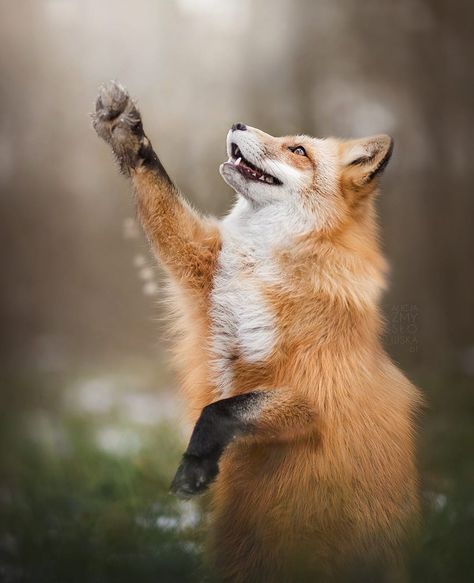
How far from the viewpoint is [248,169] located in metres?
2.30

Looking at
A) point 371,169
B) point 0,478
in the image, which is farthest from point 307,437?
point 0,478

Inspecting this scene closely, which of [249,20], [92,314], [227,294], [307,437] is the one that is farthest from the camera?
[92,314]

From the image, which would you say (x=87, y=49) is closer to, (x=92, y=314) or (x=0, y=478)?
(x=92, y=314)

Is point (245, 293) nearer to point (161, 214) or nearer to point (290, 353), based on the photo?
point (290, 353)

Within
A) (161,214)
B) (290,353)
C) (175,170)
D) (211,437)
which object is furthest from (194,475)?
(175,170)

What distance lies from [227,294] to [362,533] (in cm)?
80

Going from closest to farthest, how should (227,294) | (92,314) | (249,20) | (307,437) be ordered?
(307,437) → (227,294) → (249,20) → (92,314)

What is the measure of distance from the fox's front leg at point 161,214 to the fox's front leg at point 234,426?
1.46ft

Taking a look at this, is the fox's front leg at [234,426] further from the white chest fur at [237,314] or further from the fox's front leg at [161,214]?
the fox's front leg at [161,214]

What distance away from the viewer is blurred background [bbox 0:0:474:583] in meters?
3.13

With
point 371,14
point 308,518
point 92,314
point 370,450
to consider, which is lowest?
point 308,518

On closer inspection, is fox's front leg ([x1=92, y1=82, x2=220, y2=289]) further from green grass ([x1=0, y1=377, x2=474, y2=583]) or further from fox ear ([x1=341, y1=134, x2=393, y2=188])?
green grass ([x1=0, y1=377, x2=474, y2=583])

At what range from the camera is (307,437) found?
2.17 m

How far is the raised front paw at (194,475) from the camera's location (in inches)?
Answer: 77.2
